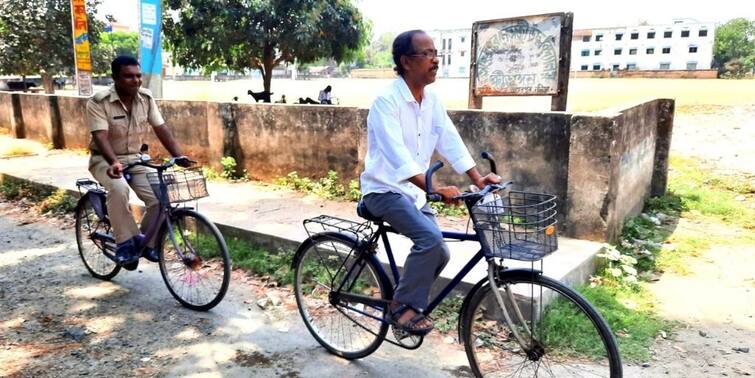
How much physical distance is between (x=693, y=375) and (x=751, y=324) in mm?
1044

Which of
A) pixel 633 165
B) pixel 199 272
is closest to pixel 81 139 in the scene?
pixel 199 272

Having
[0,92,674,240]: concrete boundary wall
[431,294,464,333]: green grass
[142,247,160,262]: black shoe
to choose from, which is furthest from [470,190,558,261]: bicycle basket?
[142,247,160,262]: black shoe

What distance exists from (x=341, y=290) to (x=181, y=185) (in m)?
1.50

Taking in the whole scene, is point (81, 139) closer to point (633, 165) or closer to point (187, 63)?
point (187, 63)

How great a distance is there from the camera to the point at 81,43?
10.4 metres

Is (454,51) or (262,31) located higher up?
(454,51)

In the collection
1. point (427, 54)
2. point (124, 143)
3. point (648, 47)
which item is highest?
point (648, 47)

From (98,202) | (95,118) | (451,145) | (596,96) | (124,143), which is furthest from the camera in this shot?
(596,96)

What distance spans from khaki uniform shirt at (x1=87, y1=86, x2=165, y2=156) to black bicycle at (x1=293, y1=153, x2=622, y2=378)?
67.9 inches

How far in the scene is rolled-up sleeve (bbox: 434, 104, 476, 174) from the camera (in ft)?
10.2

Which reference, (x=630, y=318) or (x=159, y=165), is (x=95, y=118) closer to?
(x=159, y=165)

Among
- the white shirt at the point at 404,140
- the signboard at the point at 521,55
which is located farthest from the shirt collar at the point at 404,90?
the signboard at the point at 521,55

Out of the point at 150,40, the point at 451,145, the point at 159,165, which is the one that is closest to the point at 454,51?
the point at 150,40

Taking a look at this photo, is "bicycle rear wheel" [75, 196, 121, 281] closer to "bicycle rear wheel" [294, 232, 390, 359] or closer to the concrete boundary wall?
"bicycle rear wheel" [294, 232, 390, 359]
